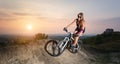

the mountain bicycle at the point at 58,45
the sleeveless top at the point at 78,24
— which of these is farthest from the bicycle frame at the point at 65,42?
the sleeveless top at the point at 78,24

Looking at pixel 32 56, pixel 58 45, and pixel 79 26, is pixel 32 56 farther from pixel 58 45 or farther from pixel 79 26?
pixel 79 26

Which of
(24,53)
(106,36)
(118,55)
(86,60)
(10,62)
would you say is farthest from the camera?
(106,36)

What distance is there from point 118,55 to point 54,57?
347 inches

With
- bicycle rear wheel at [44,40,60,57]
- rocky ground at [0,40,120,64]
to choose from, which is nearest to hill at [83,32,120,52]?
rocky ground at [0,40,120,64]

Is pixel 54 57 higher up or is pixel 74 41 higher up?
pixel 74 41

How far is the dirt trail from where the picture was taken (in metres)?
19.2

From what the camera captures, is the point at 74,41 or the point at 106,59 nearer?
the point at 74,41

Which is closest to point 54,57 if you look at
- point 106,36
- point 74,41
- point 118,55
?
point 74,41

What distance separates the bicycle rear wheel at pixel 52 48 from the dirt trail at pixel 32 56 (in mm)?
487

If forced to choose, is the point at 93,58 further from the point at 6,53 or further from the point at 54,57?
the point at 6,53

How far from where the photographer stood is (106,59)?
25797 millimetres

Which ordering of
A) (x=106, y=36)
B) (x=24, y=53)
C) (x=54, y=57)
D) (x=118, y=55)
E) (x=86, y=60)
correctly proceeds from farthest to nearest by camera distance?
(x=106, y=36) → (x=118, y=55) → (x=86, y=60) → (x=54, y=57) → (x=24, y=53)

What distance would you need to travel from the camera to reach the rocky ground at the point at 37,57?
63.3 ft

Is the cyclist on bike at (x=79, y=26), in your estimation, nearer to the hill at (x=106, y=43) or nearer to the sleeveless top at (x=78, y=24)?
the sleeveless top at (x=78, y=24)
